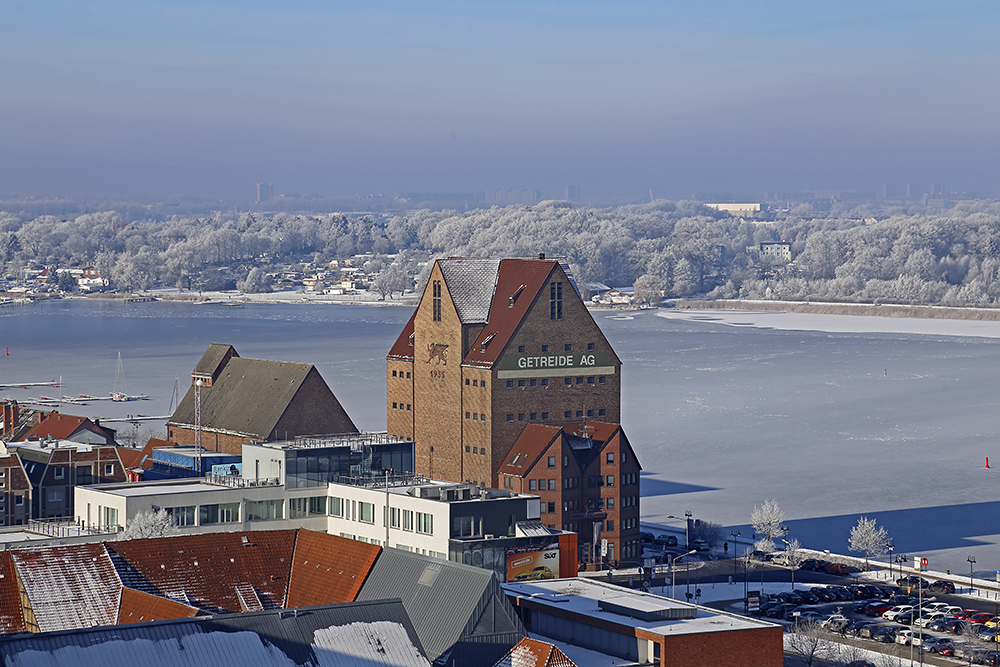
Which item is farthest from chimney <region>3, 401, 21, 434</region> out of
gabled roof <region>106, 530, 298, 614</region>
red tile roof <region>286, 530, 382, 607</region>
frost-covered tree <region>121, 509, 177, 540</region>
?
red tile roof <region>286, 530, 382, 607</region>

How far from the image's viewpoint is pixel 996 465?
5609 centimetres

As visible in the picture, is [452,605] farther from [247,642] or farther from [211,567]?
[211,567]

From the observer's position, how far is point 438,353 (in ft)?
166

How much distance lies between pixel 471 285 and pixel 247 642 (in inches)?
1204

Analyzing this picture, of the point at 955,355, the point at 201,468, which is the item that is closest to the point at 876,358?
the point at 955,355

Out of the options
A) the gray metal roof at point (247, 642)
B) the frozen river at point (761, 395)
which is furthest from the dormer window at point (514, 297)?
the gray metal roof at point (247, 642)

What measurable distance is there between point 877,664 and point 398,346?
24.8 metres

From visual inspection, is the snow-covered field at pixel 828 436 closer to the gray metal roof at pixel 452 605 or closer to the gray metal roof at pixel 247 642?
the gray metal roof at pixel 452 605

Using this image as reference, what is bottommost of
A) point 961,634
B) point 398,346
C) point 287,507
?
point 961,634

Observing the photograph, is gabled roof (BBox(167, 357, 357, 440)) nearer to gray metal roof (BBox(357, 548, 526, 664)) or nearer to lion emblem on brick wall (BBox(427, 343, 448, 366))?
lion emblem on brick wall (BBox(427, 343, 448, 366))

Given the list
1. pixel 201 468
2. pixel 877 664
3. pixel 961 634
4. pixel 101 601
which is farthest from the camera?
pixel 201 468

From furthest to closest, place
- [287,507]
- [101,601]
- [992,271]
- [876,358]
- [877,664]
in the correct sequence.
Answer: [992,271], [876,358], [287,507], [877,664], [101,601]

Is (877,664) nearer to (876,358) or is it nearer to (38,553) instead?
(38,553)

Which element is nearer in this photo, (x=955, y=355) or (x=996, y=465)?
(x=996, y=465)
